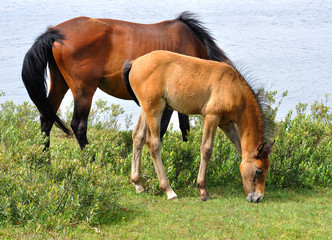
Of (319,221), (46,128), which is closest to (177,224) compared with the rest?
(319,221)

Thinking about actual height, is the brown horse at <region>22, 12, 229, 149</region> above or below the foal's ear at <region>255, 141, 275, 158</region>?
above

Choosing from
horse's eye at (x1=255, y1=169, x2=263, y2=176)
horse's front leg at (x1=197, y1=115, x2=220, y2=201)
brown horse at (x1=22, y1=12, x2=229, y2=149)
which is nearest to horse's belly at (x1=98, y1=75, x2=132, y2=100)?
brown horse at (x1=22, y1=12, x2=229, y2=149)

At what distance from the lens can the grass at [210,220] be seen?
5.89 metres

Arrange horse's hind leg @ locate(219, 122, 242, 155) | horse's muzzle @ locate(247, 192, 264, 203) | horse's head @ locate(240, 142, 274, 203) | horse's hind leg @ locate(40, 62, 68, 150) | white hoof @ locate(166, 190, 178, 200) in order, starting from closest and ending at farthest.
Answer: horse's head @ locate(240, 142, 274, 203) < horse's muzzle @ locate(247, 192, 264, 203) < white hoof @ locate(166, 190, 178, 200) < horse's hind leg @ locate(219, 122, 242, 155) < horse's hind leg @ locate(40, 62, 68, 150)

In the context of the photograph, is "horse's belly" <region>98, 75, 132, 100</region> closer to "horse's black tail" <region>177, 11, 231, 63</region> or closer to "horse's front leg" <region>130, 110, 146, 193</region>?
"horse's front leg" <region>130, 110, 146, 193</region>

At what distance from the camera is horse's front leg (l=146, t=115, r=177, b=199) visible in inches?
283

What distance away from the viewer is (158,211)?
681cm

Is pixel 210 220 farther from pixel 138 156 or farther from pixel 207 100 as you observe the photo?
pixel 138 156

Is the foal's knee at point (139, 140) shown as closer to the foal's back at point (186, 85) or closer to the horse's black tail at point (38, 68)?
the foal's back at point (186, 85)

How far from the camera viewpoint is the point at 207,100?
7.09 metres

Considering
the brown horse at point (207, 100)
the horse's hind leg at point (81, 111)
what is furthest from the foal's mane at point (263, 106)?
the horse's hind leg at point (81, 111)

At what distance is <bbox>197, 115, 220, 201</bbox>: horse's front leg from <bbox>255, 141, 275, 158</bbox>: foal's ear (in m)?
0.65

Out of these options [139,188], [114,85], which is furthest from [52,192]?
[114,85]

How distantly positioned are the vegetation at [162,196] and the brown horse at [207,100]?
15.2 inches
